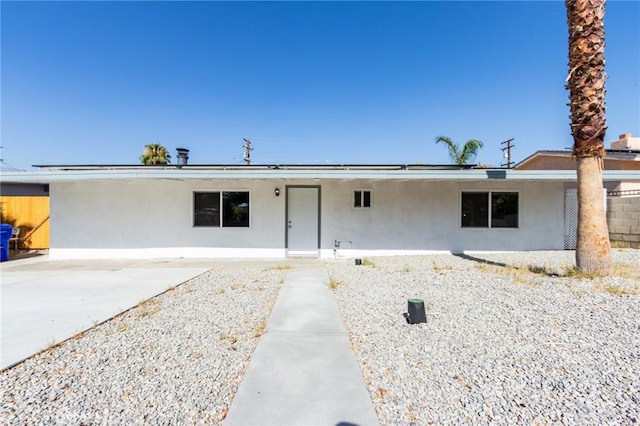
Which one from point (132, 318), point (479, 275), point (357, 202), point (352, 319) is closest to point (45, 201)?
point (132, 318)

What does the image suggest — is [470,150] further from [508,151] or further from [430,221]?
[430,221]

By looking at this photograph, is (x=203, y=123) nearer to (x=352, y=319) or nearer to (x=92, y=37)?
(x=92, y=37)

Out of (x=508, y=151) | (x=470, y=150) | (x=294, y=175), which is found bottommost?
(x=294, y=175)

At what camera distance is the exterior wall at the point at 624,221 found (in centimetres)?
1007

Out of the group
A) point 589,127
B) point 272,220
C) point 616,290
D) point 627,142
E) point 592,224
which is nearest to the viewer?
point 616,290

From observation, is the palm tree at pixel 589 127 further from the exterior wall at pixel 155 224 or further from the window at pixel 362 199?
the exterior wall at pixel 155 224

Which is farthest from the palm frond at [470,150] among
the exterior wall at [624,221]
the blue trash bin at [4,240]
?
the blue trash bin at [4,240]

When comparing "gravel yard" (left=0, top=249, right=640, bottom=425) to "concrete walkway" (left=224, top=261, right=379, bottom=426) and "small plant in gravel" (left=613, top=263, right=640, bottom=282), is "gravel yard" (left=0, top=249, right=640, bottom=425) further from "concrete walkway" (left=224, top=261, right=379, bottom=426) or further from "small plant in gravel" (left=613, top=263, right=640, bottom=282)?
"small plant in gravel" (left=613, top=263, right=640, bottom=282)

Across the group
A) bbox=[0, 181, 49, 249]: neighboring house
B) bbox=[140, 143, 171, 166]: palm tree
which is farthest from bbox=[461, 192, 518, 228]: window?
bbox=[140, 143, 171, 166]: palm tree

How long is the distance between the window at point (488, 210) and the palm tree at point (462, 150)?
439 inches

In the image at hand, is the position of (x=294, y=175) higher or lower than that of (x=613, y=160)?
lower

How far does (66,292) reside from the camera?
573cm

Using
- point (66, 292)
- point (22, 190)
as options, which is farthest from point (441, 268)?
point (22, 190)

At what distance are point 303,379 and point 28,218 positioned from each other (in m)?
14.1
